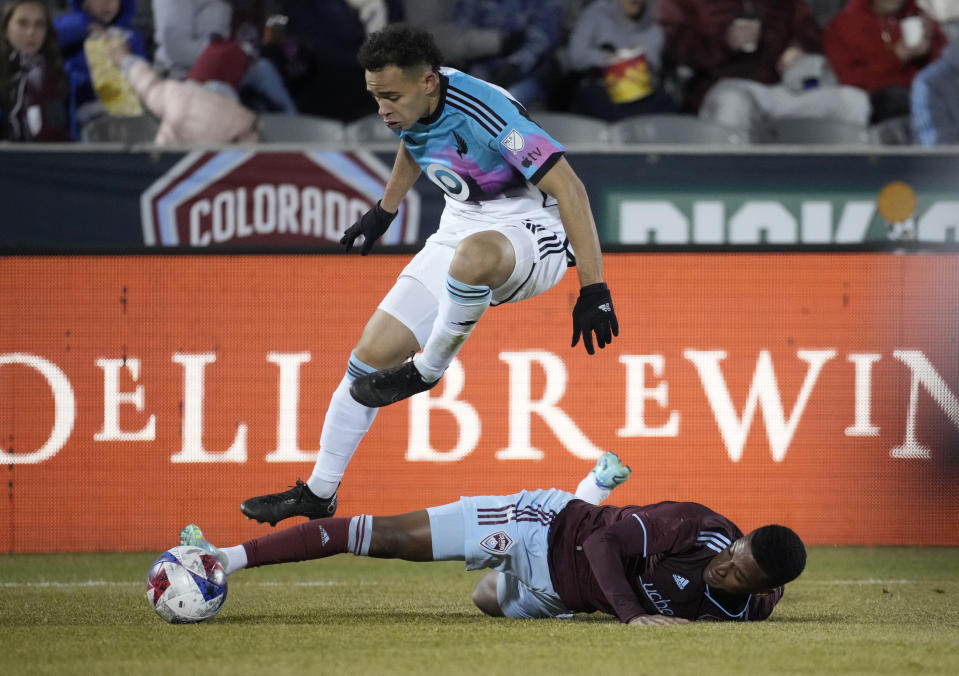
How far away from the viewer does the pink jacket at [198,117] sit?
8.63 metres

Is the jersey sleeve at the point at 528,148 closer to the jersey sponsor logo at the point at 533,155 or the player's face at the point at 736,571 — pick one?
Answer: the jersey sponsor logo at the point at 533,155

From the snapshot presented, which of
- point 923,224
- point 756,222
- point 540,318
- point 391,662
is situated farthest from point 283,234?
point 391,662

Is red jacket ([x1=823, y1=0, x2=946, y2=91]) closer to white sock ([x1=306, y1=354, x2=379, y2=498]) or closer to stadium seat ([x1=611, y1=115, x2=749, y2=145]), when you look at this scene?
stadium seat ([x1=611, y1=115, x2=749, y2=145])

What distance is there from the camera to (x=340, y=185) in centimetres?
834

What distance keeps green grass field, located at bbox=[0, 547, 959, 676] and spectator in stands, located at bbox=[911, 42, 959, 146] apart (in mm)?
3636

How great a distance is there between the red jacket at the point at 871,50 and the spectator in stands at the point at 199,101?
442cm

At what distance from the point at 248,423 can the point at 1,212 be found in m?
2.41

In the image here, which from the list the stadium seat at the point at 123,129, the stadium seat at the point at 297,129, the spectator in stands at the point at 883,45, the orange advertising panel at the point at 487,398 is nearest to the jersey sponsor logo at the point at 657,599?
the orange advertising panel at the point at 487,398

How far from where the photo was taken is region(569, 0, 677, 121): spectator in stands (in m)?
9.65

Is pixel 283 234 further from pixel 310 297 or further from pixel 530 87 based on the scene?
pixel 530 87

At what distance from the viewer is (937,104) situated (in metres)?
9.09

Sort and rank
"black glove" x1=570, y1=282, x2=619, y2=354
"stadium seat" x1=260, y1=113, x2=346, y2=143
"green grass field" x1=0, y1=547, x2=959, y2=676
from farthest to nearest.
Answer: "stadium seat" x1=260, y1=113, x2=346, y2=143, "black glove" x1=570, y1=282, x2=619, y2=354, "green grass field" x1=0, y1=547, x2=959, y2=676

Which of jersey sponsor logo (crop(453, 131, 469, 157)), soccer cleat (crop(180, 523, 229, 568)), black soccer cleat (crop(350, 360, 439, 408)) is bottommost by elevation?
soccer cleat (crop(180, 523, 229, 568))

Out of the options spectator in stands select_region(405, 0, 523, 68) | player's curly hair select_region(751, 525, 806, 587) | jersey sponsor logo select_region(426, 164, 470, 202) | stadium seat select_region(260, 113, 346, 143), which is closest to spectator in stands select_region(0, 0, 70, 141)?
stadium seat select_region(260, 113, 346, 143)
